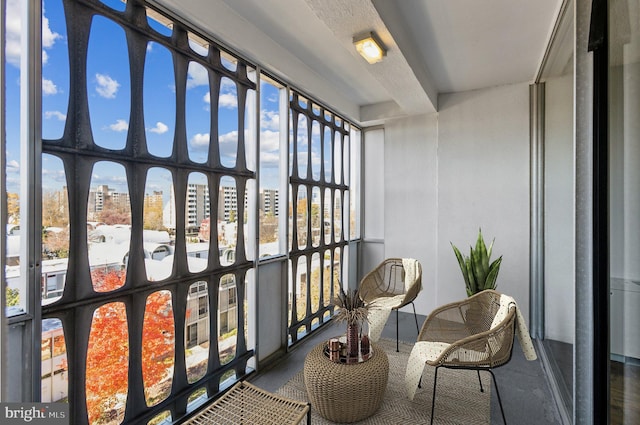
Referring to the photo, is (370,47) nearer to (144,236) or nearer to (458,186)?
(144,236)

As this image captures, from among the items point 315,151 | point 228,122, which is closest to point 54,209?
point 228,122

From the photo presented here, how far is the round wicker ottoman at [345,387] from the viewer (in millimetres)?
1896

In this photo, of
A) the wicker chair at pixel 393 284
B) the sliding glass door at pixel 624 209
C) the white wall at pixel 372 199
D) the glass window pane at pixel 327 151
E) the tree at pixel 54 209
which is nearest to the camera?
the sliding glass door at pixel 624 209

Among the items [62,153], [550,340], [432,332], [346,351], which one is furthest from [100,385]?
[550,340]

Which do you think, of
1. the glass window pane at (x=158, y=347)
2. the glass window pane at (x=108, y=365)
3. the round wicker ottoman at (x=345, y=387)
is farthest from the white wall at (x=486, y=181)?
the glass window pane at (x=108, y=365)

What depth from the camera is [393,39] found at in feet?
7.27

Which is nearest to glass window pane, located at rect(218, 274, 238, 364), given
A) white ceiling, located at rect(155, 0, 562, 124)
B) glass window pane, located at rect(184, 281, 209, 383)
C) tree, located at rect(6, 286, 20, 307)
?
glass window pane, located at rect(184, 281, 209, 383)

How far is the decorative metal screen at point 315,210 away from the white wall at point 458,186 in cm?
69

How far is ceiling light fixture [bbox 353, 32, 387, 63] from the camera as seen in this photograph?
216 cm

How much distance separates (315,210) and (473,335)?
207cm

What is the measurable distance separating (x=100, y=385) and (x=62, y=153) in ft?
3.89

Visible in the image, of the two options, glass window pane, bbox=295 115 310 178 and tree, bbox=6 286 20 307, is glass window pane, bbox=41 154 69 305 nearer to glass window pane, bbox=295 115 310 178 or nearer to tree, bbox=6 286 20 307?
tree, bbox=6 286 20 307

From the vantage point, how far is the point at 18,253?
1.30 m

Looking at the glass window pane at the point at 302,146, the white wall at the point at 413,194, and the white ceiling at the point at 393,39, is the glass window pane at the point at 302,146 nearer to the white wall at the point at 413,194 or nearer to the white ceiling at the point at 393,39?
the white ceiling at the point at 393,39
